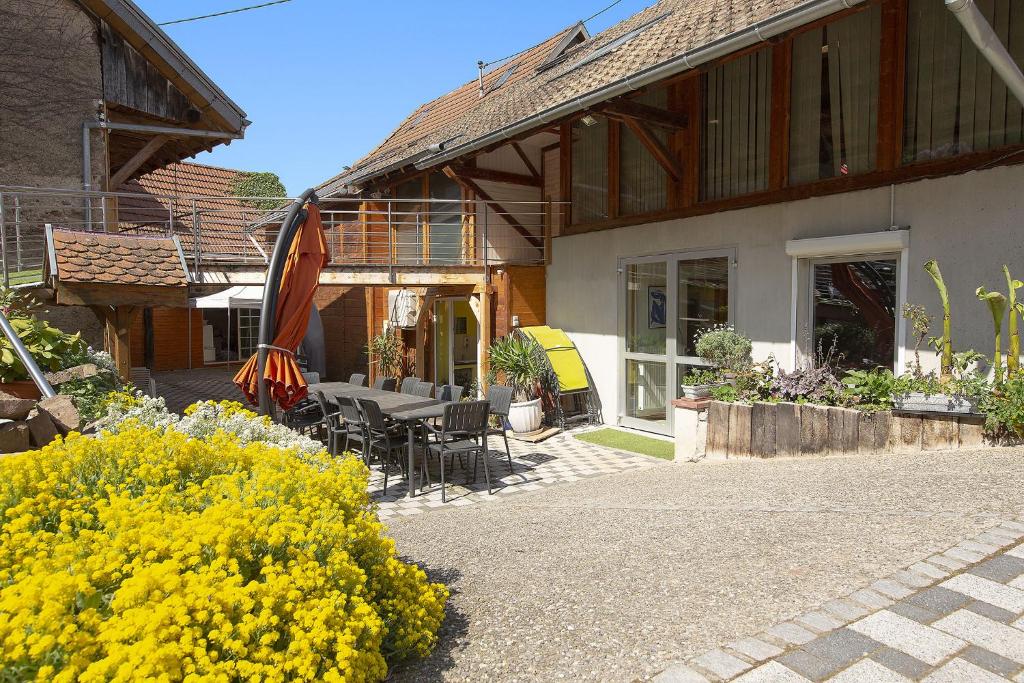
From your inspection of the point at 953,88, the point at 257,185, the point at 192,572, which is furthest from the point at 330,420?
the point at 257,185

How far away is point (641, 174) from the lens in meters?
9.89

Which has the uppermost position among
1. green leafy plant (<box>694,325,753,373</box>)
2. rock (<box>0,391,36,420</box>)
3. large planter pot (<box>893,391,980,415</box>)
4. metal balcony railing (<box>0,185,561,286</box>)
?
metal balcony railing (<box>0,185,561,286</box>)

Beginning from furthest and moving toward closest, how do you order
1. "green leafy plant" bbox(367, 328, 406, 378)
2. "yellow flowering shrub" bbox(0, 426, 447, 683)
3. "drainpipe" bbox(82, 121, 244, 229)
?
"green leafy plant" bbox(367, 328, 406, 378)
"drainpipe" bbox(82, 121, 244, 229)
"yellow flowering shrub" bbox(0, 426, 447, 683)

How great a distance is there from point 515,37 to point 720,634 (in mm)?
15985

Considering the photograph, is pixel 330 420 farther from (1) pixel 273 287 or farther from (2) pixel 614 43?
(2) pixel 614 43

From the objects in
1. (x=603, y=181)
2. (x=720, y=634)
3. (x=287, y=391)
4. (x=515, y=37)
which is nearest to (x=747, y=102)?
(x=603, y=181)

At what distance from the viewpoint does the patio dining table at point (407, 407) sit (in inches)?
270

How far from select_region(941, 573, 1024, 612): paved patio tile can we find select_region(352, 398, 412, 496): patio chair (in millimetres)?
4882

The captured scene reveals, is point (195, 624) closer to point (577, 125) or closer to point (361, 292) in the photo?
point (577, 125)

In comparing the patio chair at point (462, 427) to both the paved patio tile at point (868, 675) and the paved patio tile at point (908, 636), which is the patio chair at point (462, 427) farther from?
the paved patio tile at point (868, 675)

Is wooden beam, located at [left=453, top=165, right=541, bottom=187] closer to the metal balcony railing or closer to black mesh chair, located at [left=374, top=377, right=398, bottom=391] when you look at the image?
the metal balcony railing

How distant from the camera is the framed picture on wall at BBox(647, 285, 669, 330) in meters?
9.47

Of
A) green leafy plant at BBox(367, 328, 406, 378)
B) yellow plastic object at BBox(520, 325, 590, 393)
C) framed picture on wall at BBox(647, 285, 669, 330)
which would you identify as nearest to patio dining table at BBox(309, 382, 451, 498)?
yellow plastic object at BBox(520, 325, 590, 393)

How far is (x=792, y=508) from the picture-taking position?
4.51 meters
